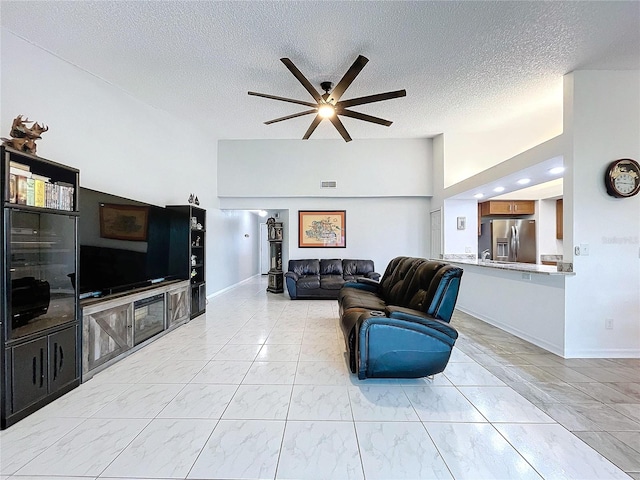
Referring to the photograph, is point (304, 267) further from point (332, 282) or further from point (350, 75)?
point (350, 75)

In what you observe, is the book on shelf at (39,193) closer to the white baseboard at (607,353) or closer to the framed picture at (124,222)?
the framed picture at (124,222)

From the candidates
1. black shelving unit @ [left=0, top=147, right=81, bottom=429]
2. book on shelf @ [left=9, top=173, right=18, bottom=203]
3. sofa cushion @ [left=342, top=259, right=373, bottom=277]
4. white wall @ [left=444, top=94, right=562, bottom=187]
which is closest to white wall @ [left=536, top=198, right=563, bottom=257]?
white wall @ [left=444, top=94, right=562, bottom=187]

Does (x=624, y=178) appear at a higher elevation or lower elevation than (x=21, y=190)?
higher

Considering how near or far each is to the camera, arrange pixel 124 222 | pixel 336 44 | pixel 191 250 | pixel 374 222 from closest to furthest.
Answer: pixel 336 44 < pixel 124 222 < pixel 191 250 < pixel 374 222

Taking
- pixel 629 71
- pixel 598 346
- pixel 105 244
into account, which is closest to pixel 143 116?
pixel 105 244

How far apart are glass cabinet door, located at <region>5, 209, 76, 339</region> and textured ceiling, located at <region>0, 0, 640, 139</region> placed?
187cm

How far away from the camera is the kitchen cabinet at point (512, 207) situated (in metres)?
6.29

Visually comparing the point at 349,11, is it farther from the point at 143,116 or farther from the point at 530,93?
the point at 143,116

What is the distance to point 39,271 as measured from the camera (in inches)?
90.4

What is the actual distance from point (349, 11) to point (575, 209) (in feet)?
10.1

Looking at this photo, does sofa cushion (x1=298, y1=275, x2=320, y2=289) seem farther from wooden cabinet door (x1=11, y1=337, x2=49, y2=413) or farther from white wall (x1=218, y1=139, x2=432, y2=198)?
wooden cabinet door (x1=11, y1=337, x2=49, y2=413)

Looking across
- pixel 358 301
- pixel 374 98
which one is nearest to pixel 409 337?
pixel 358 301

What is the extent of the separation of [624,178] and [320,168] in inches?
194

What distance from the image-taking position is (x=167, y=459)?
5.36 feet
